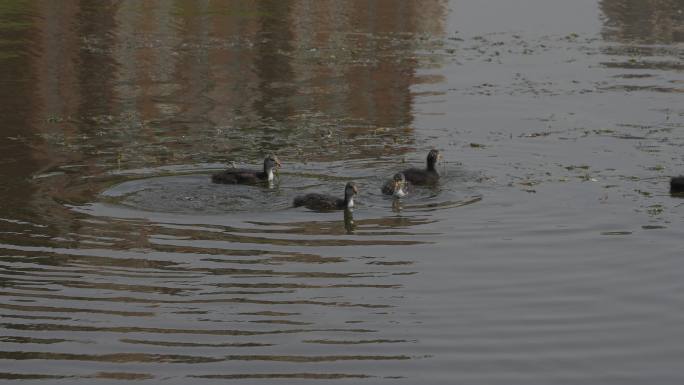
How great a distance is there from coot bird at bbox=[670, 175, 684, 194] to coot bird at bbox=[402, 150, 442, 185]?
11.1 feet

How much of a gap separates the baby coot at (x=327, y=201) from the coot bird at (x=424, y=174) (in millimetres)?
1472

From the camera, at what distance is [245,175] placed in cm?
1988

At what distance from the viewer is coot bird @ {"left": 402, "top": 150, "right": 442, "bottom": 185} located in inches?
791

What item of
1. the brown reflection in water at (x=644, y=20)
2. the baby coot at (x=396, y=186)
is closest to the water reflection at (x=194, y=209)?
the baby coot at (x=396, y=186)

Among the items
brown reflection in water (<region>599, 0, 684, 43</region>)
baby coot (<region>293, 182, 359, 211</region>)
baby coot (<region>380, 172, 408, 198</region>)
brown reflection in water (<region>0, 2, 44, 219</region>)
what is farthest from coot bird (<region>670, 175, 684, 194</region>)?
brown reflection in water (<region>599, 0, 684, 43</region>)

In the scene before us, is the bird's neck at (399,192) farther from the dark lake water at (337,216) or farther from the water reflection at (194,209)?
the water reflection at (194,209)

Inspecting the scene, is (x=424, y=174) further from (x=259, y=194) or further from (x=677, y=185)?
(x=677, y=185)

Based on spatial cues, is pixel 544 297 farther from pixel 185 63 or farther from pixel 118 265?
pixel 185 63

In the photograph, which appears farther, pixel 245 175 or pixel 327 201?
pixel 245 175

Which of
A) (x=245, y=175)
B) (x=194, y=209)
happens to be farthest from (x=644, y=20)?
(x=194, y=209)

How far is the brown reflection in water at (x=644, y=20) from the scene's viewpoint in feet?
129

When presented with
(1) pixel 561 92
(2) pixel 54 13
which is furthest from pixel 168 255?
(2) pixel 54 13

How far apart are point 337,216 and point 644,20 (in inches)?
1050

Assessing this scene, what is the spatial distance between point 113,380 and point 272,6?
32424mm
